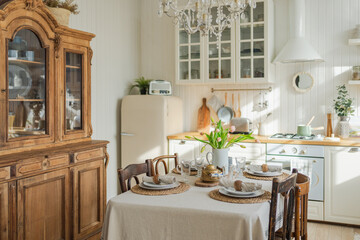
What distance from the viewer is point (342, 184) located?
386 centimetres

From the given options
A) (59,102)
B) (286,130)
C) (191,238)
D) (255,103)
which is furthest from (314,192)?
(59,102)

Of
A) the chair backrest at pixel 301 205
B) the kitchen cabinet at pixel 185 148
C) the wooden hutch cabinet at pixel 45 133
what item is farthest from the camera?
the kitchen cabinet at pixel 185 148

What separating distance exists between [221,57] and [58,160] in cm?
231

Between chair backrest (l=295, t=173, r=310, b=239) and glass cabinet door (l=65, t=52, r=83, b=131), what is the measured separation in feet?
6.52

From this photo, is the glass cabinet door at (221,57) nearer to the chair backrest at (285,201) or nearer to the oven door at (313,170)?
the oven door at (313,170)

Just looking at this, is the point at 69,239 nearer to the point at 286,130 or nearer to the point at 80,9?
the point at 80,9

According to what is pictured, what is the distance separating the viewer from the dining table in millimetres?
1886

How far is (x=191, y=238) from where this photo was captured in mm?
1966

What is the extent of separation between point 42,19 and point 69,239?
A: 1.80 meters

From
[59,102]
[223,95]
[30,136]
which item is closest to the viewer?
[30,136]

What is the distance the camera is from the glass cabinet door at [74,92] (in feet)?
10.8

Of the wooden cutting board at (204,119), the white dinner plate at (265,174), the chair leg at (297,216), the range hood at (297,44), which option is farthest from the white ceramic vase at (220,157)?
the wooden cutting board at (204,119)

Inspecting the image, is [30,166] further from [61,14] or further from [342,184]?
[342,184]

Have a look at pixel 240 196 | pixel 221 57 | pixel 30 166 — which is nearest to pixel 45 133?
pixel 30 166
